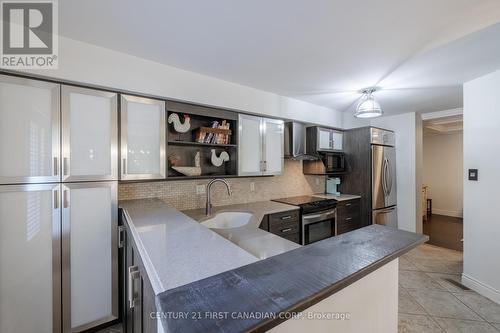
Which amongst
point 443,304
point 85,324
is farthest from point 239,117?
point 443,304

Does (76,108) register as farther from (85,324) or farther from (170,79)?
(85,324)

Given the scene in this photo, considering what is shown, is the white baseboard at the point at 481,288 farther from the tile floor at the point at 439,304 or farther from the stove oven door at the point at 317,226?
the stove oven door at the point at 317,226

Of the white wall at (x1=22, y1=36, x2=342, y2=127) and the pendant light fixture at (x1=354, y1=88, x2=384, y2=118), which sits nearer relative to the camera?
the white wall at (x1=22, y1=36, x2=342, y2=127)

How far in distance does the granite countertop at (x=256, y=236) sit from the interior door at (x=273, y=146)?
1.94 feet

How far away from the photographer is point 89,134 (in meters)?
1.76

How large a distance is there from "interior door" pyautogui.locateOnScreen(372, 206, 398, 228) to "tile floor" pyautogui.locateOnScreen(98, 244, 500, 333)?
77cm

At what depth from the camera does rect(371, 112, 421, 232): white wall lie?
3824 mm

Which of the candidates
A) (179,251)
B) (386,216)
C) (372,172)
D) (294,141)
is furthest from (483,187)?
(179,251)

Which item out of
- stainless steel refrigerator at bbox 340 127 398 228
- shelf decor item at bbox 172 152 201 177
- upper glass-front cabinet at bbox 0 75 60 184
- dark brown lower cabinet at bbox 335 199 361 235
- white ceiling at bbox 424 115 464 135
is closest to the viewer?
upper glass-front cabinet at bbox 0 75 60 184

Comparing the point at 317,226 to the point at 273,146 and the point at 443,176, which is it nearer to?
the point at 273,146

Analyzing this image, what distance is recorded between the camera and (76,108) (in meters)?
1.71

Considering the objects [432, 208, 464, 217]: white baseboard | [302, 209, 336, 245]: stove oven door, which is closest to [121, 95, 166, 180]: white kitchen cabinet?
[302, 209, 336, 245]: stove oven door

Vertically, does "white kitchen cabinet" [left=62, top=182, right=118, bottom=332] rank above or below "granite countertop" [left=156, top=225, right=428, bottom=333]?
below

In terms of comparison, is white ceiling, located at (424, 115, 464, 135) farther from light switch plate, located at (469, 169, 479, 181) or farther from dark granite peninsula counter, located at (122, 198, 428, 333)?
dark granite peninsula counter, located at (122, 198, 428, 333)
